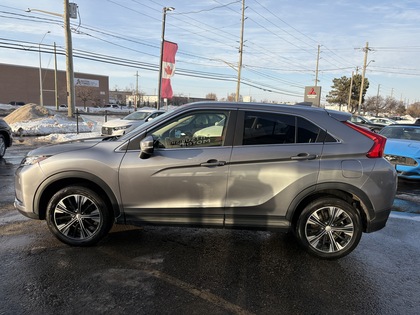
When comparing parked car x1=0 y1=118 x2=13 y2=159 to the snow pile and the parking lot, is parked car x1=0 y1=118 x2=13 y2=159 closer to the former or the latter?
the parking lot

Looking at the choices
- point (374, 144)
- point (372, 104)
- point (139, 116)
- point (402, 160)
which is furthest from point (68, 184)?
point (372, 104)

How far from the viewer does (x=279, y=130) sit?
13.2ft

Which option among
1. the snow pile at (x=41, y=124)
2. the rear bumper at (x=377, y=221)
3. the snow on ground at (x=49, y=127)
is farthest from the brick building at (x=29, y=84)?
the rear bumper at (x=377, y=221)

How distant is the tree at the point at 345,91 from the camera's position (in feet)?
224

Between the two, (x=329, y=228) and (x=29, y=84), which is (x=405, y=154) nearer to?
(x=329, y=228)

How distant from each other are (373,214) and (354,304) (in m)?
1.17

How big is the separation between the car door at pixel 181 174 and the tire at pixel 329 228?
101 centimetres

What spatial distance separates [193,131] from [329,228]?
1959mm

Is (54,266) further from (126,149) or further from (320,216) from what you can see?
(320,216)

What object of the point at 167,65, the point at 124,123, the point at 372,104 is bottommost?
the point at 124,123

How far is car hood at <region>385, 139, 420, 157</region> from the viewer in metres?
8.51

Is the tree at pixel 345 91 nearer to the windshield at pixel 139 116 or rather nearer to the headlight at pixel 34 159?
the windshield at pixel 139 116

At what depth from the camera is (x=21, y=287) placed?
10.7 ft

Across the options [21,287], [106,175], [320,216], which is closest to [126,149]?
[106,175]
